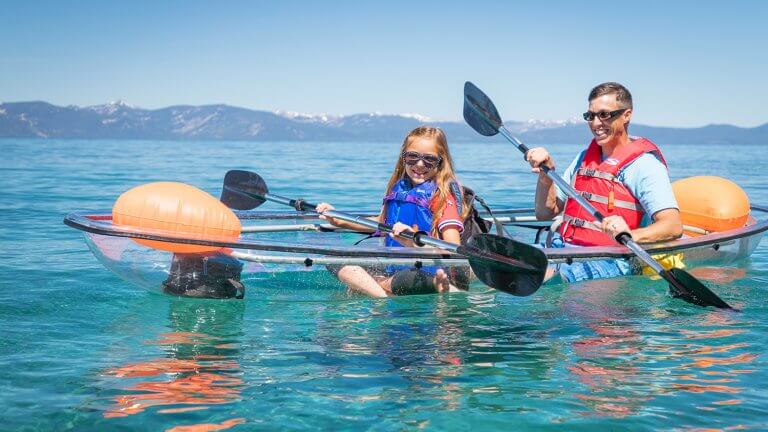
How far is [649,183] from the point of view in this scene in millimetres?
5672

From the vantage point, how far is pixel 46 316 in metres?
5.29

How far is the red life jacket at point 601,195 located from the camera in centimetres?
585

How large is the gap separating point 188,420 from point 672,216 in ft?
11.3

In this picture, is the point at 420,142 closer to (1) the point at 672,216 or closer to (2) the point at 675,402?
(1) the point at 672,216

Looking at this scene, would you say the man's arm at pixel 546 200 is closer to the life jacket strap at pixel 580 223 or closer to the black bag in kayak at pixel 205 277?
the life jacket strap at pixel 580 223

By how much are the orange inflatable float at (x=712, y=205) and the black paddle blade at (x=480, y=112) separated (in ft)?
5.30

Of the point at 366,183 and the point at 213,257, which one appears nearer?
the point at 213,257

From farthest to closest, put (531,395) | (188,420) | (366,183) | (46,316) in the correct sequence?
(366,183)
(46,316)
(531,395)
(188,420)

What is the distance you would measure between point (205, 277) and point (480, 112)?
2.81 meters

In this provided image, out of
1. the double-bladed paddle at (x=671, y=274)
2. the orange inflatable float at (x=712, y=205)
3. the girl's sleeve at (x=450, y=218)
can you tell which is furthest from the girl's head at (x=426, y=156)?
the orange inflatable float at (x=712, y=205)

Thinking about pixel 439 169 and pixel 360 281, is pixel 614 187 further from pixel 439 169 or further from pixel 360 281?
pixel 360 281

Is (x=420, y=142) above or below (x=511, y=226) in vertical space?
above

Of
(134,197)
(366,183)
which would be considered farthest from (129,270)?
(366,183)

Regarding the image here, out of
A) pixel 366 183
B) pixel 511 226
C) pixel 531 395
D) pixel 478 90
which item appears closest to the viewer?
pixel 531 395
